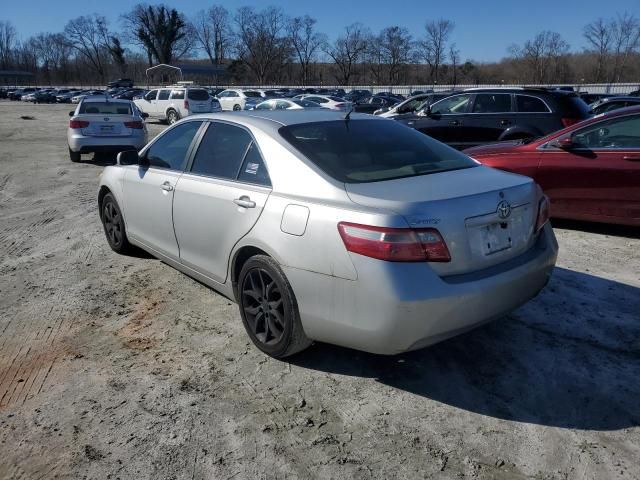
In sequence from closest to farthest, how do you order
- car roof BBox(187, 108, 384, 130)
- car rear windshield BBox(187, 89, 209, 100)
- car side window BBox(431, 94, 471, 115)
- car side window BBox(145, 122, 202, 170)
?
car roof BBox(187, 108, 384, 130)
car side window BBox(145, 122, 202, 170)
car side window BBox(431, 94, 471, 115)
car rear windshield BBox(187, 89, 209, 100)

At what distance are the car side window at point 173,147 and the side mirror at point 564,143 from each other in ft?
13.8

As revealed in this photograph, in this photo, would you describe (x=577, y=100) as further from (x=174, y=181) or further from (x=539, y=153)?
(x=174, y=181)

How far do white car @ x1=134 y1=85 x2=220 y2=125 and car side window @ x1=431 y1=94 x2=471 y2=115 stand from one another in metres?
16.3

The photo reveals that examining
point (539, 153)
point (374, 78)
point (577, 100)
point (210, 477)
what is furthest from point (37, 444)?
point (374, 78)

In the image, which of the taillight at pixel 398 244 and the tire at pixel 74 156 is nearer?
the taillight at pixel 398 244

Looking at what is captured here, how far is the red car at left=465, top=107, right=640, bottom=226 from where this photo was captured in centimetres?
571

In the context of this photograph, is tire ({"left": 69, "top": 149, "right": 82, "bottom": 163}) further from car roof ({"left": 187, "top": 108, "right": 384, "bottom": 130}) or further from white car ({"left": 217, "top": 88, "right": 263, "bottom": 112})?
white car ({"left": 217, "top": 88, "right": 263, "bottom": 112})

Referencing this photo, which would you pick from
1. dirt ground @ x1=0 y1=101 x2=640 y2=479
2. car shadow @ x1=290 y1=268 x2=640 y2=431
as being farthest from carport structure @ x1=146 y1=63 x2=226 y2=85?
car shadow @ x1=290 y1=268 x2=640 y2=431

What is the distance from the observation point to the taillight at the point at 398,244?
2641 mm

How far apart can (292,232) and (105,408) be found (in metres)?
1.41

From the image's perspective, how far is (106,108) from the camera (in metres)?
12.9

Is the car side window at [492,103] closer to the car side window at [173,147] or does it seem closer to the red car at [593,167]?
the red car at [593,167]

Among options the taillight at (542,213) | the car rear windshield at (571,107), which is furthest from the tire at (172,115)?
the taillight at (542,213)

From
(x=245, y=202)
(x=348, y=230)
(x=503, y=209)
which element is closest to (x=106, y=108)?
(x=245, y=202)
